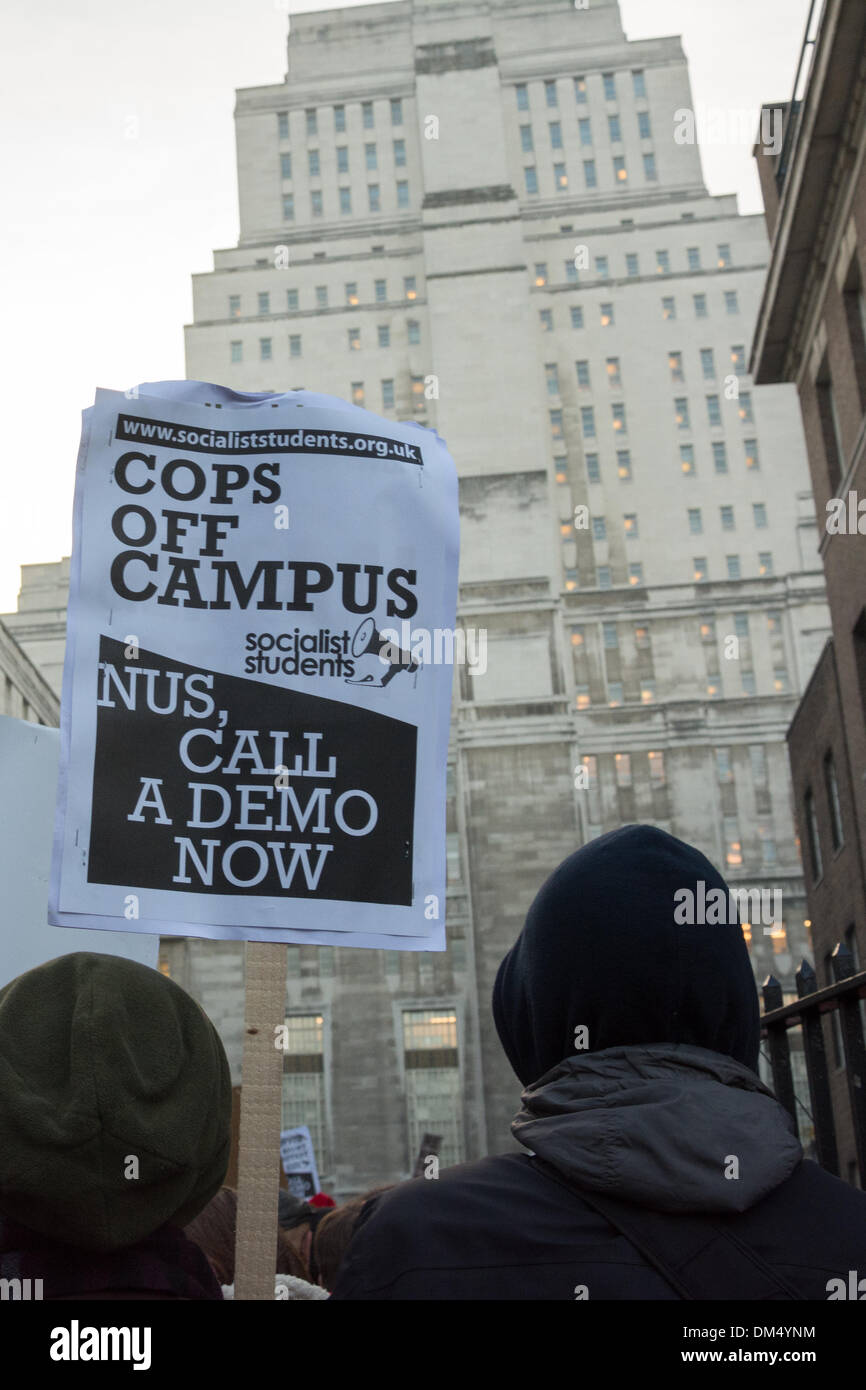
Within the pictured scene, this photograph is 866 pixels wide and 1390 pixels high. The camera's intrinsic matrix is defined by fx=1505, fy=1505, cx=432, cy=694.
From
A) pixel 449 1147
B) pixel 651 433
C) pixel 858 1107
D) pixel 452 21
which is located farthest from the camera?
pixel 452 21

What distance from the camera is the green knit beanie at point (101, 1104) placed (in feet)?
8.80

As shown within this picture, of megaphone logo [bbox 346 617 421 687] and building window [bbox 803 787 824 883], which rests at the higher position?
building window [bbox 803 787 824 883]

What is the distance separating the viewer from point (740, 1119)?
7.50ft

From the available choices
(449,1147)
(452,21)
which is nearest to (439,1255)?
(449,1147)

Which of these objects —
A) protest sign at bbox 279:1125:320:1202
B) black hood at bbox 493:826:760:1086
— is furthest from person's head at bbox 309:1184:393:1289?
protest sign at bbox 279:1125:320:1202

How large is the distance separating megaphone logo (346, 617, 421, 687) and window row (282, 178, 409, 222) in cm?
9358

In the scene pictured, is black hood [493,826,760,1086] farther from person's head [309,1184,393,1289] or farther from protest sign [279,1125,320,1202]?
protest sign [279,1125,320,1202]

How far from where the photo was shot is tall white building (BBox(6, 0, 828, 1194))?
6488 cm

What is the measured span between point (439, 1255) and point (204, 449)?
3.31 meters

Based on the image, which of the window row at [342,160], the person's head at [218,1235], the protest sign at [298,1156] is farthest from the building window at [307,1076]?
the person's head at [218,1235]

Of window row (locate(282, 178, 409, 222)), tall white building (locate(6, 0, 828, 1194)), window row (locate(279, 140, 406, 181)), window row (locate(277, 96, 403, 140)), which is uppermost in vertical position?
window row (locate(277, 96, 403, 140))

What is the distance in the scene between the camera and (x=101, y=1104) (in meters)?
2.70

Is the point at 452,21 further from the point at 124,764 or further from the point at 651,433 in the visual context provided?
the point at 124,764

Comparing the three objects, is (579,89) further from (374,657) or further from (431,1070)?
(374,657)
